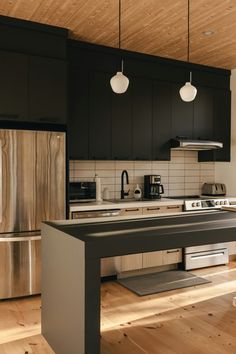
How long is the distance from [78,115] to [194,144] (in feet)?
5.46

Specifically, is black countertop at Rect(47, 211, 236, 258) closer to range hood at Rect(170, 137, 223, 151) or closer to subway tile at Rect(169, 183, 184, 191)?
range hood at Rect(170, 137, 223, 151)

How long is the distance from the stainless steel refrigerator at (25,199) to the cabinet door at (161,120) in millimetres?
1561

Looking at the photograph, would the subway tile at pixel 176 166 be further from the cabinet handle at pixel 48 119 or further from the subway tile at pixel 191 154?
the cabinet handle at pixel 48 119

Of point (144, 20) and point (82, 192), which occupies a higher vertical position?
point (144, 20)

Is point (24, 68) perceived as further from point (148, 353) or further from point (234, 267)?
point (234, 267)

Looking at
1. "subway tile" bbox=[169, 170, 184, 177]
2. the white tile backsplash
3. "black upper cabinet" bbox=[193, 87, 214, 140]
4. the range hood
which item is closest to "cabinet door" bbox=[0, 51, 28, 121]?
the white tile backsplash

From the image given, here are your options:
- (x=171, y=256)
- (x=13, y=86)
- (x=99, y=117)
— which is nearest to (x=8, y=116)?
(x=13, y=86)

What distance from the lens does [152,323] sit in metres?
2.97

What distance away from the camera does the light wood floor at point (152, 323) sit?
257 centimetres

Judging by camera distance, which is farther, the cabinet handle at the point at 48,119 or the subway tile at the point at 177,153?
the subway tile at the point at 177,153

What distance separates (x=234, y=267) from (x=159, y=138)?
→ 6.71 ft

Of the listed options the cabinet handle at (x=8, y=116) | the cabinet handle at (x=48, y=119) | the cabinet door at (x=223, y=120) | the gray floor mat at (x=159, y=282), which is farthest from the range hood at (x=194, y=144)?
the cabinet handle at (x=8, y=116)

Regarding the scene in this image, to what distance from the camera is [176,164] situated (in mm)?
5230

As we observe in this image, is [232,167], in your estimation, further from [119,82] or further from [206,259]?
[119,82]
